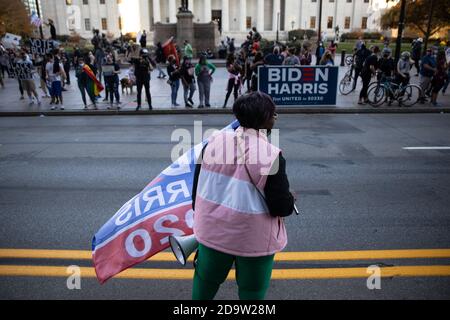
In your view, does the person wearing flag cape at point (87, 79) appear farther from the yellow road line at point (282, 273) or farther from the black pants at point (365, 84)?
the yellow road line at point (282, 273)

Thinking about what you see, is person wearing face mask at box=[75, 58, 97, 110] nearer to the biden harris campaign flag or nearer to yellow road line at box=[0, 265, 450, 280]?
yellow road line at box=[0, 265, 450, 280]

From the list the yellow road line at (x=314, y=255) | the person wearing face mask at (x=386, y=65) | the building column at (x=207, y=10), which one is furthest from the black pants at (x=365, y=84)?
the building column at (x=207, y=10)

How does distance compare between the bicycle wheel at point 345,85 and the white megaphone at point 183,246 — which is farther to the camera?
the bicycle wheel at point 345,85

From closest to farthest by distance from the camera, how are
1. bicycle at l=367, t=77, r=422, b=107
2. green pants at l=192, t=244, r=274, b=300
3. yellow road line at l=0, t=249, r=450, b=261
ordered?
green pants at l=192, t=244, r=274, b=300, yellow road line at l=0, t=249, r=450, b=261, bicycle at l=367, t=77, r=422, b=107

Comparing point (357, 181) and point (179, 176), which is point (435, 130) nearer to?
point (357, 181)

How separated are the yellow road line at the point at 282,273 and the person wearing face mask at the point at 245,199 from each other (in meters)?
1.36

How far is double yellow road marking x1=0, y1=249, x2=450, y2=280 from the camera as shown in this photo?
12.0 ft

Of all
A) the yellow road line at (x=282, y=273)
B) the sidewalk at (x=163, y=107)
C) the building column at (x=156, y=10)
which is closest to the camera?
the yellow road line at (x=282, y=273)

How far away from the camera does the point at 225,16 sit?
7838cm

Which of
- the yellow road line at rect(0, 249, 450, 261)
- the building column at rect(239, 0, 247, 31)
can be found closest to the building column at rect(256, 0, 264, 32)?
the building column at rect(239, 0, 247, 31)

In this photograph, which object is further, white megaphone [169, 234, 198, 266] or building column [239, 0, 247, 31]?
building column [239, 0, 247, 31]

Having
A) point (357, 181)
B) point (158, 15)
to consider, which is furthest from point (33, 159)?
point (158, 15)

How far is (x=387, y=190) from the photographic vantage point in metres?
5.82

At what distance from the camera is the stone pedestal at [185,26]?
3014 cm
